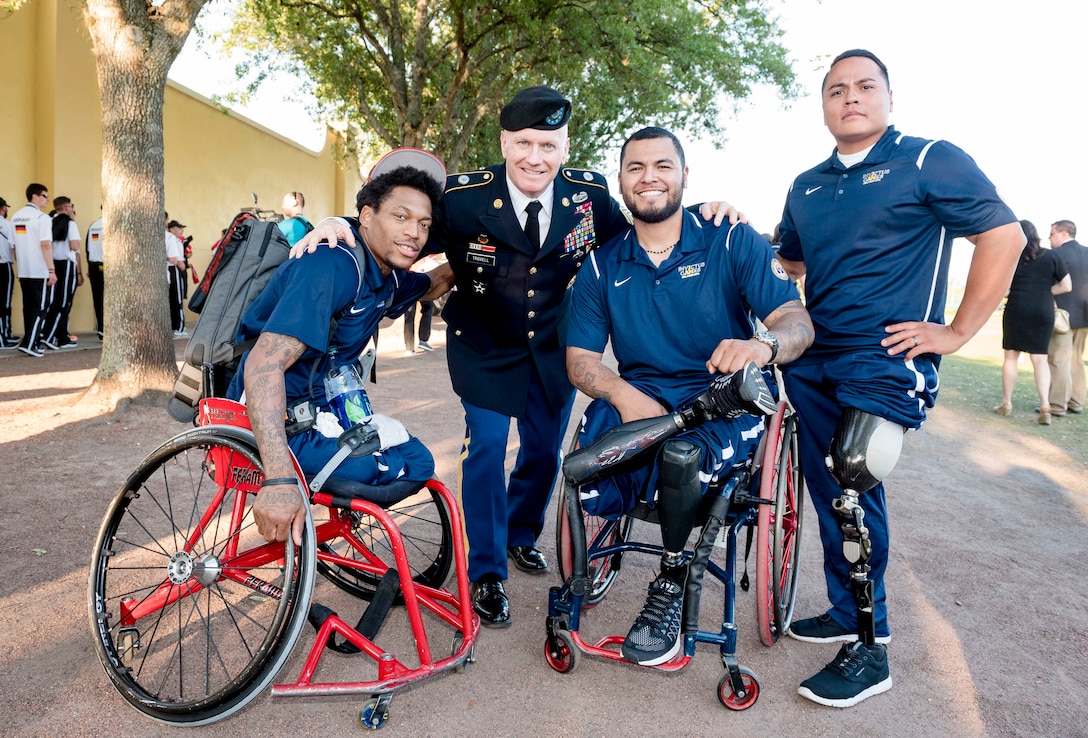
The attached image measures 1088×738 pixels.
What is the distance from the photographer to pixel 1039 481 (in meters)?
5.73

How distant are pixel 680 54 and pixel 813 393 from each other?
35.4 ft

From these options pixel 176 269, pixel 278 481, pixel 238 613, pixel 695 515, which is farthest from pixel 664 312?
pixel 176 269

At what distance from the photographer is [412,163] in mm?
2783

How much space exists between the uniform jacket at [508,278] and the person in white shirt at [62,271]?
25.7 feet

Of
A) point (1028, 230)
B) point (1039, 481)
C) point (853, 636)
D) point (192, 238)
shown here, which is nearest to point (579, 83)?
point (192, 238)

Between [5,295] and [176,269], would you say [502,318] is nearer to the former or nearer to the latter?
[5,295]

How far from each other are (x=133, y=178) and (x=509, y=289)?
13.6 feet

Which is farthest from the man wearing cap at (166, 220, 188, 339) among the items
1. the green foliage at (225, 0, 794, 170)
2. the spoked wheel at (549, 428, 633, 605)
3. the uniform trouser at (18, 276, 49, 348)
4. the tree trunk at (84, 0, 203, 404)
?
the spoked wheel at (549, 428, 633, 605)

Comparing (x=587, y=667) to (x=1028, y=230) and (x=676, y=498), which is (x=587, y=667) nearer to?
(x=676, y=498)

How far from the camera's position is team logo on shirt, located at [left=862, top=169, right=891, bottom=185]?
261 centimetres

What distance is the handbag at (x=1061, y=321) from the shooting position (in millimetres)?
7961

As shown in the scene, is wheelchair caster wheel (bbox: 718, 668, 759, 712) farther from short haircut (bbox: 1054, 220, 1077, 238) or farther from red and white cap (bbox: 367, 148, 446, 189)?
short haircut (bbox: 1054, 220, 1077, 238)

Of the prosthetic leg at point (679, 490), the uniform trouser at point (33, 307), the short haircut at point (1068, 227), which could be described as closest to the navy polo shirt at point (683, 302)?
the prosthetic leg at point (679, 490)

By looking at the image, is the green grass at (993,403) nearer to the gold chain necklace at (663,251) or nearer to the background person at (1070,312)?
the background person at (1070,312)
